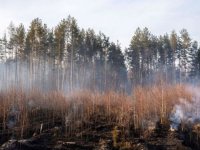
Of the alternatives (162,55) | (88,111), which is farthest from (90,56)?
(88,111)

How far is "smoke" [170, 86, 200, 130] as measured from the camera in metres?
20.9

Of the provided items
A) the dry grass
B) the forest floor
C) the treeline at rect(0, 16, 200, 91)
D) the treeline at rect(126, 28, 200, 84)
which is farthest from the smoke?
Answer: the treeline at rect(126, 28, 200, 84)

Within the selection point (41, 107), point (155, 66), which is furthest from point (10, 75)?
point (41, 107)

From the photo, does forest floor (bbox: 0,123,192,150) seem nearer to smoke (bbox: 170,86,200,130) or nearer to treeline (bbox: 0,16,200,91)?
smoke (bbox: 170,86,200,130)

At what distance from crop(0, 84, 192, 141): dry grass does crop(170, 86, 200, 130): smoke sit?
0.38m

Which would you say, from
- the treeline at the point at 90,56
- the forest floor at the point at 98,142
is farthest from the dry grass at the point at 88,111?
the treeline at the point at 90,56

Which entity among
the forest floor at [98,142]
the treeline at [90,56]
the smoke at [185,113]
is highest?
the treeline at [90,56]

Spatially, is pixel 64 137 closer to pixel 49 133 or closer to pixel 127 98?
pixel 49 133

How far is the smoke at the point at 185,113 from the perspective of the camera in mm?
20911

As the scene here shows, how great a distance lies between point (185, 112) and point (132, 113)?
3.41 m

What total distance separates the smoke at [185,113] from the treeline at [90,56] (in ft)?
61.7

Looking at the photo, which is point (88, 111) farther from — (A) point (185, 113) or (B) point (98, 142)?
(A) point (185, 113)

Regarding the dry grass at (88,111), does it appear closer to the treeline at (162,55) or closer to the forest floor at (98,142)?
the forest floor at (98,142)

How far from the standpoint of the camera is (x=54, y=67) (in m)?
47.3
